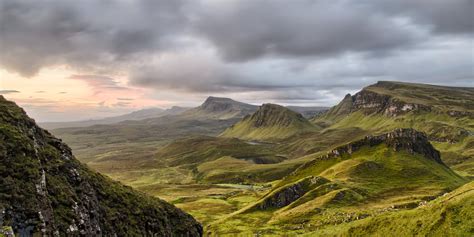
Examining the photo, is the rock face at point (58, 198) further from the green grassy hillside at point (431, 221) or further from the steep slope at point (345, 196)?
the steep slope at point (345, 196)

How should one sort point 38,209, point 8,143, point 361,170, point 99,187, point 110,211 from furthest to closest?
1. point 361,170
2. point 99,187
3. point 110,211
4. point 8,143
5. point 38,209

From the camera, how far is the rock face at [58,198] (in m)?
45.0

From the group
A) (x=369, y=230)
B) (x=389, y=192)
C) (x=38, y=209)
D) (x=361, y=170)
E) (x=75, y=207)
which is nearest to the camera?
(x=38, y=209)

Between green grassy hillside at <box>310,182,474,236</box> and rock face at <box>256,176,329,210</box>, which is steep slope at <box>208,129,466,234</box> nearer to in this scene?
rock face at <box>256,176,329,210</box>

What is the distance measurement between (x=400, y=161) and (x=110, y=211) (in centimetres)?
16918

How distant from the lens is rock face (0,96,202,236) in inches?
1770

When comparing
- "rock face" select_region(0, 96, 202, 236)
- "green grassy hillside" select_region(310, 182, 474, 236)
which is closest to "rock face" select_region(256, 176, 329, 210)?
"rock face" select_region(0, 96, 202, 236)

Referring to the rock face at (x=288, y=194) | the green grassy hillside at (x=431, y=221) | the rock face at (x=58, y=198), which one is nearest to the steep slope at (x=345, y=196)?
the rock face at (x=288, y=194)

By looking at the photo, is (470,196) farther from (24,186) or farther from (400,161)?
(400,161)

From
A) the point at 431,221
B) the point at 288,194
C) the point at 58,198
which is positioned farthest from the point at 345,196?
the point at 58,198

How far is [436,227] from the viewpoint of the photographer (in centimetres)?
6353

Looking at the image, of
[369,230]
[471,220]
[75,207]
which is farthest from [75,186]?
[471,220]

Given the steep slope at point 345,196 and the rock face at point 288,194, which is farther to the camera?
the rock face at point 288,194

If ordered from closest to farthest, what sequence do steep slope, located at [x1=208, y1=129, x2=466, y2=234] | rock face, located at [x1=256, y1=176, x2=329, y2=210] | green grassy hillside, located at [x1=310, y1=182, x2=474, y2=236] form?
1. green grassy hillside, located at [x1=310, y1=182, x2=474, y2=236]
2. steep slope, located at [x1=208, y1=129, x2=466, y2=234]
3. rock face, located at [x1=256, y1=176, x2=329, y2=210]
